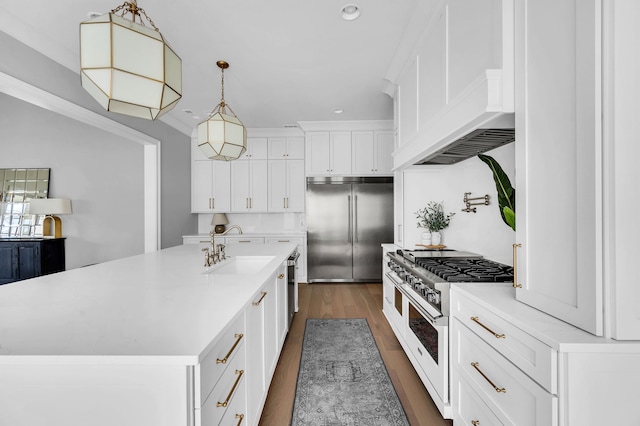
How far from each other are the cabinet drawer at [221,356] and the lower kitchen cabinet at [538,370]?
103cm

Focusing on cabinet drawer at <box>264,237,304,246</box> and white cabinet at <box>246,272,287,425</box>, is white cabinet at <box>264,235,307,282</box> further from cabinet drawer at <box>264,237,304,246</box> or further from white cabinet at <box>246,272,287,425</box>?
white cabinet at <box>246,272,287,425</box>

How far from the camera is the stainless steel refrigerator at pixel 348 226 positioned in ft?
16.3

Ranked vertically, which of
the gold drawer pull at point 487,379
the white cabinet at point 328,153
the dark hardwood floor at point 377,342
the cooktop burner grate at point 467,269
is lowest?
the dark hardwood floor at point 377,342

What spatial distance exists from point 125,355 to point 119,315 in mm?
344

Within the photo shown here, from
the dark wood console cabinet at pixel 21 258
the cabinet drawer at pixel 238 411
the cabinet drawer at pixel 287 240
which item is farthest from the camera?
the cabinet drawer at pixel 287 240

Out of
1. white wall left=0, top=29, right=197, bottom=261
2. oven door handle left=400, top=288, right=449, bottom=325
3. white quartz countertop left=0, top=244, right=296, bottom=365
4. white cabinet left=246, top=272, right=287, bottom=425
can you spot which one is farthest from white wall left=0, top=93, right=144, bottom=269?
oven door handle left=400, top=288, right=449, bottom=325

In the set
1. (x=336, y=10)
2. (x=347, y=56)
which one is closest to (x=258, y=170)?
(x=347, y=56)

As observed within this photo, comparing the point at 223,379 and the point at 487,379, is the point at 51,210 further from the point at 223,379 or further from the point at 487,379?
the point at 487,379

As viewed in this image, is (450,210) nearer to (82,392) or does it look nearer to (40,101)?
(82,392)

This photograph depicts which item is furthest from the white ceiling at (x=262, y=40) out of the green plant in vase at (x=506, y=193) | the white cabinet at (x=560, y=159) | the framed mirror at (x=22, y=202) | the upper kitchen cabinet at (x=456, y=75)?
the framed mirror at (x=22, y=202)

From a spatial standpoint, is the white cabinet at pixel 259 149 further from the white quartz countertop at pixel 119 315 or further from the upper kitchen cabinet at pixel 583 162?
the upper kitchen cabinet at pixel 583 162

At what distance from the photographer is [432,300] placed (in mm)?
1733

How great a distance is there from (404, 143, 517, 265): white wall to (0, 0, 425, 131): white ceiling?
1.21 m

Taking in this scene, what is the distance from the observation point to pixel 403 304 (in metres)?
2.44
